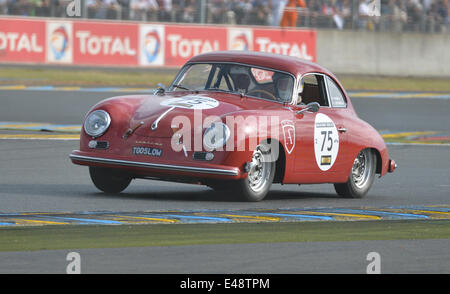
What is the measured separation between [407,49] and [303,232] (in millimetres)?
22808

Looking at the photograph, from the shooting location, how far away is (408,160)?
14.8 m

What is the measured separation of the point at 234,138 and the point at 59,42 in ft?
58.4

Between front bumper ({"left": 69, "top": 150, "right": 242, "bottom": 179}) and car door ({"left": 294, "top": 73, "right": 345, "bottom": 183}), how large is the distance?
1.03 metres

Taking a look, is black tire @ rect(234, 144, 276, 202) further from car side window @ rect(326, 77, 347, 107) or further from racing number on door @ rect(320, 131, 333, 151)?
car side window @ rect(326, 77, 347, 107)

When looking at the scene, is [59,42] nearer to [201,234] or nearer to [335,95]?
[335,95]

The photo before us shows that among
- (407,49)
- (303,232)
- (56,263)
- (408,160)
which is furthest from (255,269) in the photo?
(407,49)

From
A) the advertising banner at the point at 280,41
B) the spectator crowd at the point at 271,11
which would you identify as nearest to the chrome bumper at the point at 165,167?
the spectator crowd at the point at 271,11

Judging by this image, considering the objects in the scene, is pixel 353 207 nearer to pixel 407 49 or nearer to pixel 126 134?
pixel 126 134

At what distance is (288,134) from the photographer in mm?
10008

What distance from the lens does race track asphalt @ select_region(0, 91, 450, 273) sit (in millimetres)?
6789

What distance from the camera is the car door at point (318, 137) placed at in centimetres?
1027

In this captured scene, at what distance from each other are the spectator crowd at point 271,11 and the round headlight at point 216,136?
1764 centimetres

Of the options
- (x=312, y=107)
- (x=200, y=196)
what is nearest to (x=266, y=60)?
(x=312, y=107)

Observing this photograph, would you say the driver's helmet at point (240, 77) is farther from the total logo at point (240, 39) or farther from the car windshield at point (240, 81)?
the total logo at point (240, 39)
